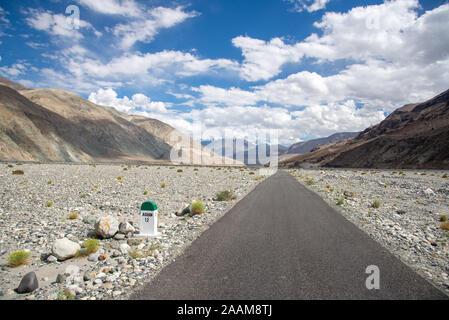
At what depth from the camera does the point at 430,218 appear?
11742mm

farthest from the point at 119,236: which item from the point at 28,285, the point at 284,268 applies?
the point at 284,268

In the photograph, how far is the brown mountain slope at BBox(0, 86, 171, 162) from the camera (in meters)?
80.1

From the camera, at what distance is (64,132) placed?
108125 millimetres

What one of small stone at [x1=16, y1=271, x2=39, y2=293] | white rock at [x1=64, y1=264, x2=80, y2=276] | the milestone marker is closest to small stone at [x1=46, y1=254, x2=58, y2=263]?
white rock at [x1=64, y1=264, x2=80, y2=276]

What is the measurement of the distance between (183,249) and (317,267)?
3.56m

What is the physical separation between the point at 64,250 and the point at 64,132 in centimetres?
12078

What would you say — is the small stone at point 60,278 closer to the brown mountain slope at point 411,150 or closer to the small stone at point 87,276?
the small stone at point 87,276

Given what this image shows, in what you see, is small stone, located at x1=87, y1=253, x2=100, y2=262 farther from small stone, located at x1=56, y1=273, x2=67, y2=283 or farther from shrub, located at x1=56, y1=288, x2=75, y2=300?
shrub, located at x1=56, y1=288, x2=75, y2=300

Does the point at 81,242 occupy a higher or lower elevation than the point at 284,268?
lower

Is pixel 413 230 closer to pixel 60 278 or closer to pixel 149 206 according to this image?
pixel 149 206

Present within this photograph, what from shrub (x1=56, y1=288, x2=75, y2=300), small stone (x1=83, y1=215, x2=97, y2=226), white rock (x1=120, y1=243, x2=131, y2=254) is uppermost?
small stone (x1=83, y1=215, x2=97, y2=226)

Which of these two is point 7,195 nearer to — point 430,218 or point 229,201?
point 229,201

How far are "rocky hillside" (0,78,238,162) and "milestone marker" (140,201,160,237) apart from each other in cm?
8097
